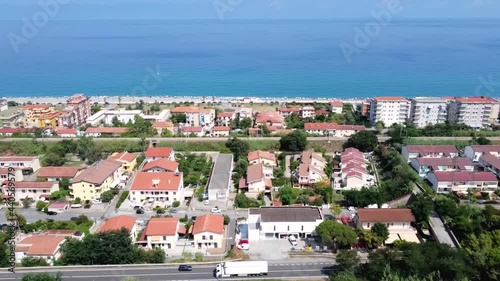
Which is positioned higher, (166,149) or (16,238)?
(166,149)

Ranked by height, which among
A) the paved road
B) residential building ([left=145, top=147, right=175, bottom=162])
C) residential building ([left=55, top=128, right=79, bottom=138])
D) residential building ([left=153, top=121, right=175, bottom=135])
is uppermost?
residential building ([left=153, top=121, right=175, bottom=135])

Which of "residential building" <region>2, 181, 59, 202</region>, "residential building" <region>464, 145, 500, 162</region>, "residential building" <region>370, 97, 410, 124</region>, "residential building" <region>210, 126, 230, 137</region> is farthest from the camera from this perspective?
"residential building" <region>370, 97, 410, 124</region>

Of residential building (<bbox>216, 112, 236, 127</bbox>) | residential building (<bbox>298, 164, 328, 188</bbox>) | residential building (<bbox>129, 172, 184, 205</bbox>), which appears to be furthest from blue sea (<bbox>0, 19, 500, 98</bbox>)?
residential building (<bbox>129, 172, 184, 205</bbox>)

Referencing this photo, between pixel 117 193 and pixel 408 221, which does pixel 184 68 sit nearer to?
pixel 117 193

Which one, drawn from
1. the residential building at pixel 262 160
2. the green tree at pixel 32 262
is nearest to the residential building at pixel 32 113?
the residential building at pixel 262 160

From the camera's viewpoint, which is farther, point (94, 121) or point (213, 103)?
point (213, 103)

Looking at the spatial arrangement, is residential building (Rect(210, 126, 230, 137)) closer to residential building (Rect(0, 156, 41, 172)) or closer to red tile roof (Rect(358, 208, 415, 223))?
residential building (Rect(0, 156, 41, 172))

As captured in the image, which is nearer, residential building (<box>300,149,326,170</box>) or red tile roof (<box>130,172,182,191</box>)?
red tile roof (<box>130,172,182,191</box>)

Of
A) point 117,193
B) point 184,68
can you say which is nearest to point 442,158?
point 117,193
